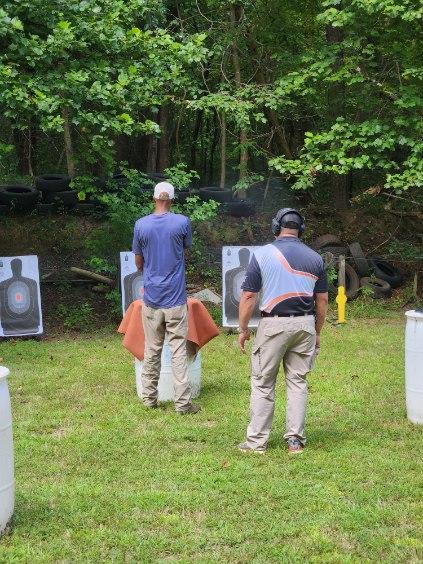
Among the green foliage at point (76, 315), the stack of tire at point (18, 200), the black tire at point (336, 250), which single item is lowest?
the green foliage at point (76, 315)

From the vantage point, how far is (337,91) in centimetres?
1361

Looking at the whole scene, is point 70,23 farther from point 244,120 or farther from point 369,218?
point 369,218

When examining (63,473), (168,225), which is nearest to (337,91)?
(168,225)

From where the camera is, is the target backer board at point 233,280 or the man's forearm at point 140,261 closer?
the man's forearm at point 140,261

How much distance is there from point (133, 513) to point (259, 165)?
46.3 feet

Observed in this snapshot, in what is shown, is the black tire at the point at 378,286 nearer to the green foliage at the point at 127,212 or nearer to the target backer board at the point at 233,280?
the target backer board at the point at 233,280

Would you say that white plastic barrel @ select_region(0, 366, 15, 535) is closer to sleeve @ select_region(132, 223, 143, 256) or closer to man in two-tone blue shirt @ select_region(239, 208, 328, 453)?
man in two-tone blue shirt @ select_region(239, 208, 328, 453)

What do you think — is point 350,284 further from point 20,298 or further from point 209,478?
point 209,478

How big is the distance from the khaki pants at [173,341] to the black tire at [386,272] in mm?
7623

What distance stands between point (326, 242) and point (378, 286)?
127 cm

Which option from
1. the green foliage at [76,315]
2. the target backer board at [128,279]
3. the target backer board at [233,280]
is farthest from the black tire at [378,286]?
the green foliage at [76,315]

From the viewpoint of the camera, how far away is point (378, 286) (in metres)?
12.8

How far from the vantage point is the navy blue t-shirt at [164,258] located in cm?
602

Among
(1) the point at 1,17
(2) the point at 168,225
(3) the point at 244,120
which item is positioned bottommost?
(2) the point at 168,225
